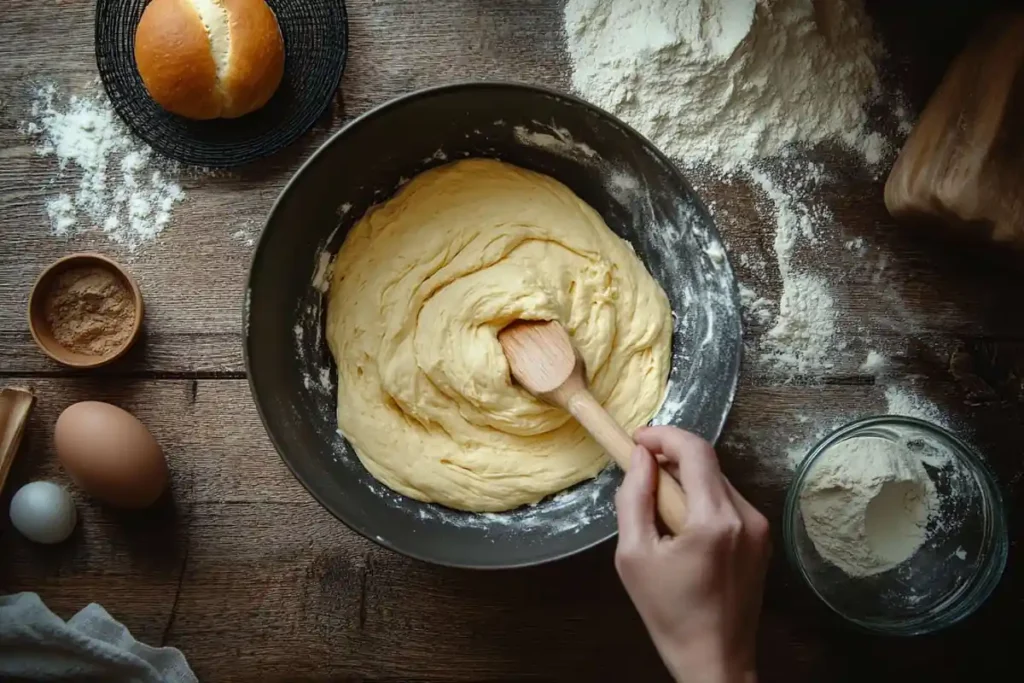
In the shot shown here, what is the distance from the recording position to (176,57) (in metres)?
1.38

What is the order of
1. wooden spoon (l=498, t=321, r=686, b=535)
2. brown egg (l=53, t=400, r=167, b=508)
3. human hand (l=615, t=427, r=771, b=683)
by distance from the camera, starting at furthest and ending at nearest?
brown egg (l=53, t=400, r=167, b=508), wooden spoon (l=498, t=321, r=686, b=535), human hand (l=615, t=427, r=771, b=683)

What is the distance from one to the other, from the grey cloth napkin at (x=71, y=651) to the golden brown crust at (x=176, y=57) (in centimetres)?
89

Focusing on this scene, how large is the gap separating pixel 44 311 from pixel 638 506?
1082 mm

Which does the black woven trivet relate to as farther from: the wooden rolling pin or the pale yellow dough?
the wooden rolling pin

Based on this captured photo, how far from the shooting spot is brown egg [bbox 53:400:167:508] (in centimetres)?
131

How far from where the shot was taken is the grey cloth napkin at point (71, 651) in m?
1.36

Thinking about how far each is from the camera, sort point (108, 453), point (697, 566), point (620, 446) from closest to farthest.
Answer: point (697, 566)
point (620, 446)
point (108, 453)

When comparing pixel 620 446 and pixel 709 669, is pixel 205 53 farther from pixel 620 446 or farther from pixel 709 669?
pixel 709 669

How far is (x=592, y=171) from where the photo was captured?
1.38m

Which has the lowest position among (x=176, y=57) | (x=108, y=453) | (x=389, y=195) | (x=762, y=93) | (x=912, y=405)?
(x=108, y=453)

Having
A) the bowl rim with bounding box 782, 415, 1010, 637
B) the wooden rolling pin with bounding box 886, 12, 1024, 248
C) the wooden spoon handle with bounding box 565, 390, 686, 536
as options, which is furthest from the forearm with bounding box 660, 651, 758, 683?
the wooden rolling pin with bounding box 886, 12, 1024, 248

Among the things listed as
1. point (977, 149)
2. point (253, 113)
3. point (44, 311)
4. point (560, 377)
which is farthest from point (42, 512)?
point (977, 149)

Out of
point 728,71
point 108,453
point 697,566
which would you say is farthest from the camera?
point 728,71

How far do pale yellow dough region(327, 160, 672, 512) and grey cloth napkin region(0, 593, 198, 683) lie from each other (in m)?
0.51
